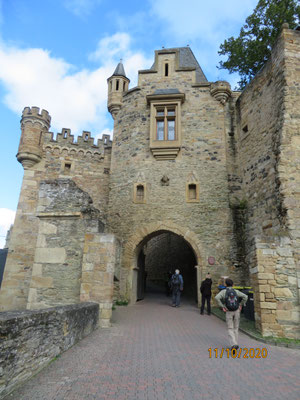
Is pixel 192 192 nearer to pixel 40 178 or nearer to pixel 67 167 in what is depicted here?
pixel 67 167

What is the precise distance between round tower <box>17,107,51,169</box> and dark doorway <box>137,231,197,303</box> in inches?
312

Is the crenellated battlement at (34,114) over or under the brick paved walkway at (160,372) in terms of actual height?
over

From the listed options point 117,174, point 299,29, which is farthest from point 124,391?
point 299,29

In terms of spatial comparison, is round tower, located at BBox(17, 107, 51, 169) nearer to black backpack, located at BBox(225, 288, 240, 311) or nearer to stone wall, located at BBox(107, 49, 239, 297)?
stone wall, located at BBox(107, 49, 239, 297)

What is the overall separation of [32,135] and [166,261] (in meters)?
11.8

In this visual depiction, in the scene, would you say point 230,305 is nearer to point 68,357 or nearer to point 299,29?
point 68,357

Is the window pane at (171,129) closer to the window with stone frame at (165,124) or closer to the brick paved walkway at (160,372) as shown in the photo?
the window with stone frame at (165,124)

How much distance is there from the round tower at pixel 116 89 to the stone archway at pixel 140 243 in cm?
650

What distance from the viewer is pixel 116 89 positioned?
14.5 m

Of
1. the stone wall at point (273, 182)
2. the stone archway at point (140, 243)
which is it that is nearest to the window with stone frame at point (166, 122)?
the stone wall at point (273, 182)

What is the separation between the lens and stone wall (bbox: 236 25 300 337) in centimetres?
638

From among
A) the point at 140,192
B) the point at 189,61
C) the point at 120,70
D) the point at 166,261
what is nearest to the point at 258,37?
the point at 189,61

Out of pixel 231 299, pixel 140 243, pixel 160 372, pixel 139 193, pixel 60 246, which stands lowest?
pixel 160 372
